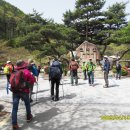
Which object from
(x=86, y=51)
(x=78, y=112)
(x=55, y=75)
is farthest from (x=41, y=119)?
(x=86, y=51)

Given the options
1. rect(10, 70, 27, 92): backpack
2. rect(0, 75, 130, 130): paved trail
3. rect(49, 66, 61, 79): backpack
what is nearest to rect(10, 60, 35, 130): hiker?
rect(10, 70, 27, 92): backpack

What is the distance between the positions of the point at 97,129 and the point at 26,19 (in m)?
25.7

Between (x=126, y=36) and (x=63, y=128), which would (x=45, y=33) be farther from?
(x=63, y=128)

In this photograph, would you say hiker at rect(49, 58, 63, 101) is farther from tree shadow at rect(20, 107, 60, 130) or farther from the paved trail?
tree shadow at rect(20, 107, 60, 130)

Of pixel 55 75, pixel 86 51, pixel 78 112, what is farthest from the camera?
pixel 86 51

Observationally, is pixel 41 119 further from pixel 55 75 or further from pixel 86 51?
pixel 86 51

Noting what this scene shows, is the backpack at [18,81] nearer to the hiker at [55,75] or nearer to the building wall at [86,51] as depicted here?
the hiker at [55,75]

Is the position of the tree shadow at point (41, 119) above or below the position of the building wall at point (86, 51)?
below

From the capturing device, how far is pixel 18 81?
25.5ft

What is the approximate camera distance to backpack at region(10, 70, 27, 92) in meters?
7.77

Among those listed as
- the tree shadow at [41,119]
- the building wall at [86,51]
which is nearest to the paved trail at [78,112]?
the tree shadow at [41,119]

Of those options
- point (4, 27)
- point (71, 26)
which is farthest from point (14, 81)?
point (4, 27)

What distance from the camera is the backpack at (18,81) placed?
7.77 m

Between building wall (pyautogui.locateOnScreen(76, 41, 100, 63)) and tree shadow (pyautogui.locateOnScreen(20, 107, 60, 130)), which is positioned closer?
tree shadow (pyautogui.locateOnScreen(20, 107, 60, 130))
